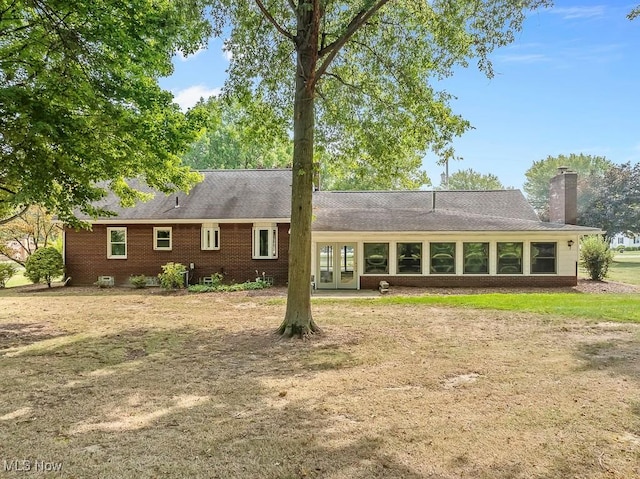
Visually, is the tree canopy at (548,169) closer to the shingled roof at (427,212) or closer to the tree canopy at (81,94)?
the shingled roof at (427,212)

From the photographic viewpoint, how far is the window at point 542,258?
59.0 feet

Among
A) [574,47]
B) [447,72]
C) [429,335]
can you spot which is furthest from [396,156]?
[574,47]

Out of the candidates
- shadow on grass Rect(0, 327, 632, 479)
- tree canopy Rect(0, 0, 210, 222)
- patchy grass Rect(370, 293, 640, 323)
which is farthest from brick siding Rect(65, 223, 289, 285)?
shadow on grass Rect(0, 327, 632, 479)

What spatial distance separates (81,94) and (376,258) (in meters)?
12.5

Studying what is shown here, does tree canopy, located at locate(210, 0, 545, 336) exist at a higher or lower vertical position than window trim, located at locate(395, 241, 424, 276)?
higher

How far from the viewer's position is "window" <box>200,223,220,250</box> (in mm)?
19172

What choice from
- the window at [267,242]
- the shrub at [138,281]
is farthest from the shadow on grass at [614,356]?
the shrub at [138,281]

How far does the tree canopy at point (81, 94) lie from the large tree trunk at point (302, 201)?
2770mm

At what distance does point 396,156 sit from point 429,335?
4.99 meters

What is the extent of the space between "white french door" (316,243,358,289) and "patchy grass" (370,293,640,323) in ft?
11.3

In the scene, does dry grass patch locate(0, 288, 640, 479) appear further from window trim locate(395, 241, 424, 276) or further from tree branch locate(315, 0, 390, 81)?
window trim locate(395, 241, 424, 276)

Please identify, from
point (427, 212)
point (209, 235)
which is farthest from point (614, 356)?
point (209, 235)

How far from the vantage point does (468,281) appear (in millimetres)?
17922

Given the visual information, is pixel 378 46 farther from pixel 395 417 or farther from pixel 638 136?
pixel 638 136
